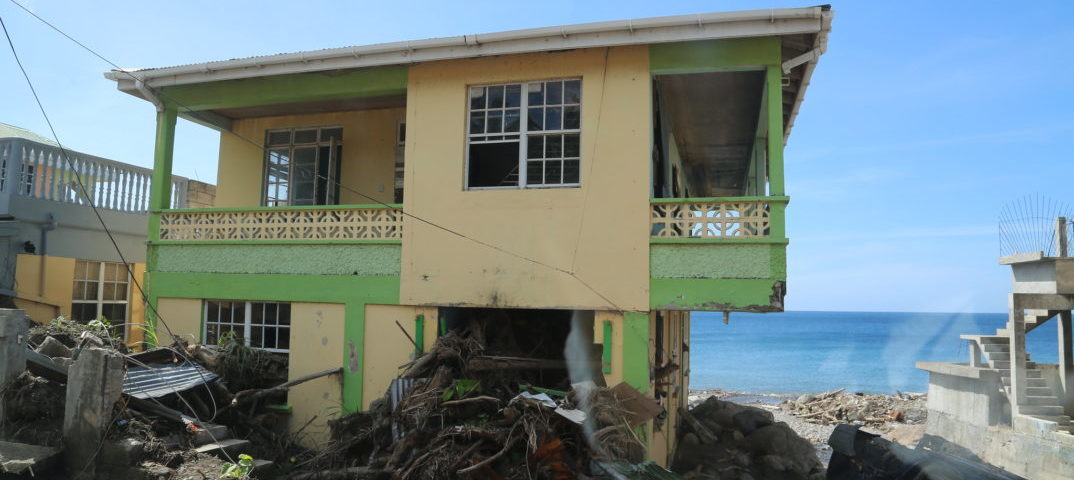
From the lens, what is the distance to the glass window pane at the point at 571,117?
345 inches

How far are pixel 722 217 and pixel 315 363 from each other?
6234 millimetres

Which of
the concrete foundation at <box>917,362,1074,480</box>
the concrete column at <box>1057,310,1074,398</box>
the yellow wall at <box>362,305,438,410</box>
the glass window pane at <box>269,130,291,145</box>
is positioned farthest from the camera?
the concrete column at <box>1057,310,1074,398</box>

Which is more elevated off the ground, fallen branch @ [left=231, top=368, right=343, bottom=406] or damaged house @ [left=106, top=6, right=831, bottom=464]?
damaged house @ [left=106, top=6, right=831, bottom=464]

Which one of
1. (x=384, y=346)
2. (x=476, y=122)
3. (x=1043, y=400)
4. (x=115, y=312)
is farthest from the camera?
(x=1043, y=400)

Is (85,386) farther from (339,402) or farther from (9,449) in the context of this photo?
(339,402)

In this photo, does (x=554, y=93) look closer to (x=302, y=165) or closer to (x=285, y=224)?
(x=285, y=224)

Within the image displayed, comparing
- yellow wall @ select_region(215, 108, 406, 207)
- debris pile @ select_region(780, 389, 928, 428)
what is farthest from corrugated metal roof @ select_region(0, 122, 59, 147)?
debris pile @ select_region(780, 389, 928, 428)

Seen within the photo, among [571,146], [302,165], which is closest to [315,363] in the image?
[302,165]

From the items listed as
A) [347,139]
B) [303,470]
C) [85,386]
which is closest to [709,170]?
[347,139]

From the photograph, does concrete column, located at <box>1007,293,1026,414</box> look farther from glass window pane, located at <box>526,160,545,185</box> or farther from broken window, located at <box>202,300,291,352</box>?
broken window, located at <box>202,300,291,352</box>

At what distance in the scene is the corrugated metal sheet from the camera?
27.2 ft

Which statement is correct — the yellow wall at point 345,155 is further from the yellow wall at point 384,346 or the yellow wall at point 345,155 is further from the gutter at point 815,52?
the gutter at point 815,52

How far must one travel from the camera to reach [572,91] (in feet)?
29.0

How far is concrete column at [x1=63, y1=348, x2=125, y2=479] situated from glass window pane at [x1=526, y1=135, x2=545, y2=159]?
215 inches
